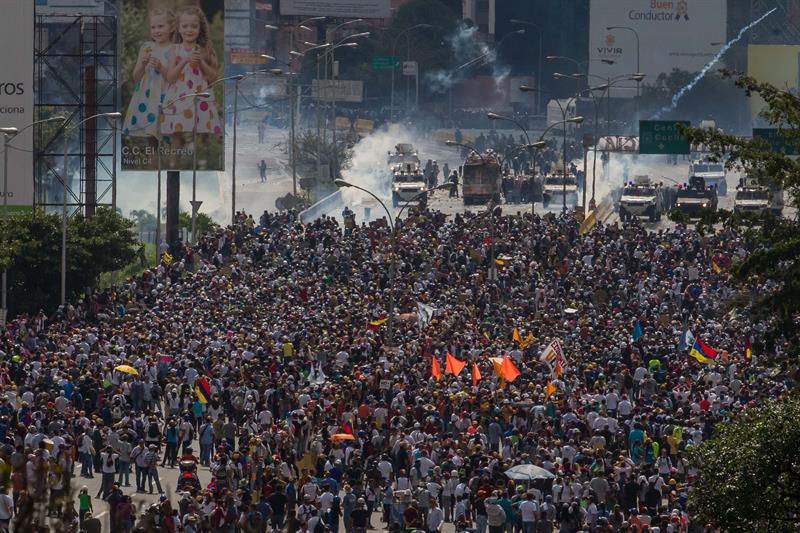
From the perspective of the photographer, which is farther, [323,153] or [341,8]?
[341,8]

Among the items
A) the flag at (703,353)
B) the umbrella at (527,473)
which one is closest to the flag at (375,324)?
the flag at (703,353)

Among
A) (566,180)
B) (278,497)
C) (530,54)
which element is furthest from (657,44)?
(278,497)

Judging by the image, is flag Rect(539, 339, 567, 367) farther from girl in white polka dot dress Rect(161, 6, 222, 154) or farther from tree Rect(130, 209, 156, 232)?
tree Rect(130, 209, 156, 232)

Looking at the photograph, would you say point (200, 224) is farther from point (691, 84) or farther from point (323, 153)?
point (691, 84)

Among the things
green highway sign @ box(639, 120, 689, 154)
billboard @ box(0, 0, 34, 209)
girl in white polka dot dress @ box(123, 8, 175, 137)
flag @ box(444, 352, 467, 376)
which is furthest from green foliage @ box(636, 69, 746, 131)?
flag @ box(444, 352, 467, 376)

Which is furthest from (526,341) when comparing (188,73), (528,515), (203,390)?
(188,73)
